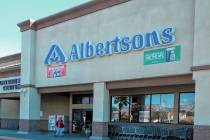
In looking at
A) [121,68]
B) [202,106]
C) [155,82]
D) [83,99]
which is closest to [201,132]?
[202,106]

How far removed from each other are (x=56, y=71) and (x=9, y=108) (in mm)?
13643

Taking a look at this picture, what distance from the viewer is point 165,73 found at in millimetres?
23125

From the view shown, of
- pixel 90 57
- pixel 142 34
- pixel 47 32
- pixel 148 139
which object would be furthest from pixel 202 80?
pixel 47 32

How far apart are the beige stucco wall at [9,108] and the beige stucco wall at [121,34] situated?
10151 millimetres

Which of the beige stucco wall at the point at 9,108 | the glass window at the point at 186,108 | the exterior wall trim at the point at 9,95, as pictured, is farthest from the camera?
the beige stucco wall at the point at 9,108

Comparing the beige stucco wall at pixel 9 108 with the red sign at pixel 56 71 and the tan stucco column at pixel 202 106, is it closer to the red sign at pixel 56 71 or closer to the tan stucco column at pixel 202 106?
the red sign at pixel 56 71

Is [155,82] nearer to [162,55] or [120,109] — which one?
[162,55]

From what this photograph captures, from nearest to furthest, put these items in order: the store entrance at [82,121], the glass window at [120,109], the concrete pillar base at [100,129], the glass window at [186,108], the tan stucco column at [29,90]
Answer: the glass window at [186,108]
the concrete pillar base at [100,129]
the glass window at [120,109]
the tan stucco column at [29,90]
the store entrance at [82,121]

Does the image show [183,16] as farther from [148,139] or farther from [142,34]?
[148,139]

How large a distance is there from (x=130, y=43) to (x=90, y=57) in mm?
3980

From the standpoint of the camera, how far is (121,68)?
25.9m

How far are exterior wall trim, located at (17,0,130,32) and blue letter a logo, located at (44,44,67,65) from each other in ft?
6.74

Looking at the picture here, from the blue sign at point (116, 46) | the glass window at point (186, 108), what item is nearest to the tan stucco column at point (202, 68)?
the blue sign at point (116, 46)

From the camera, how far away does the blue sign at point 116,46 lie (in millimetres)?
23339
